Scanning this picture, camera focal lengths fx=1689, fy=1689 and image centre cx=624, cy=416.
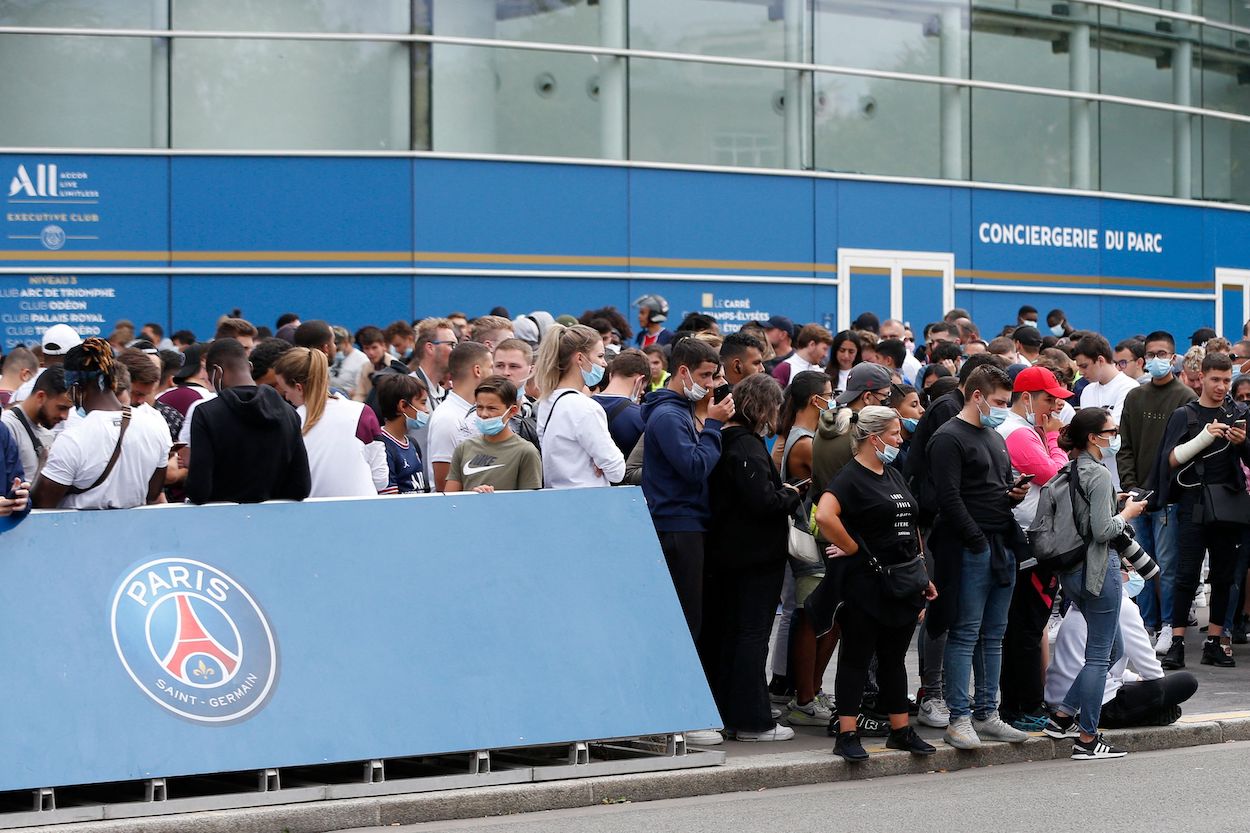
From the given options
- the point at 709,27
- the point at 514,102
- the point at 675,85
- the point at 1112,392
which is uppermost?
the point at 709,27

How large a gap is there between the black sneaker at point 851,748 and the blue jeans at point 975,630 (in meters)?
0.75

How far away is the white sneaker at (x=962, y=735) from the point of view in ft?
30.1

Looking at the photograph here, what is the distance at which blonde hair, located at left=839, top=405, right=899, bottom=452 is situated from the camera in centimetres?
879

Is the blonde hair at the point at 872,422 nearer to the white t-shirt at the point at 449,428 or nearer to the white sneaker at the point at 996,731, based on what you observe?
the white sneaker at the point at 996,731

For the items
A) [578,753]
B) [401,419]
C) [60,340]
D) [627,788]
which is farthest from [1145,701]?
[60,340]

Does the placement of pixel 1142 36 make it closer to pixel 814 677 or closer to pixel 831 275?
pixel 831 275

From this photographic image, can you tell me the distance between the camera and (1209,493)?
472 inches

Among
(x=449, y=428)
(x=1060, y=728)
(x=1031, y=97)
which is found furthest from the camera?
(x=1031, y=97)

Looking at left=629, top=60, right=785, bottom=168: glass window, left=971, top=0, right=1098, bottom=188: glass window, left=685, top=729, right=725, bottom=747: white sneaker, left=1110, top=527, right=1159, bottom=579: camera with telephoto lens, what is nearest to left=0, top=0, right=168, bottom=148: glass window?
left=629, top=60, right=785, bottom=168: glass window

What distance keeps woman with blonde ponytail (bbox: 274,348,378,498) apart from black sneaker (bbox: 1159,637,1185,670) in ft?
19.5

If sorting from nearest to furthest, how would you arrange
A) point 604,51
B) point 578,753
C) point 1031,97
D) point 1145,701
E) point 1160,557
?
point 578,753, point 1145,701, point 1160,557, point 604,51, point 1031,97

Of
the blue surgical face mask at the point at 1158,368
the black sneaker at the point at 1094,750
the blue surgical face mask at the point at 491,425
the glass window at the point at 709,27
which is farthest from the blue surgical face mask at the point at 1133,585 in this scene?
the glass window at the point at 709,27

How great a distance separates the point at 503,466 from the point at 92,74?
1350 cm

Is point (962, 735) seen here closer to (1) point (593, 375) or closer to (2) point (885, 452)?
(2) point (885, 452)
